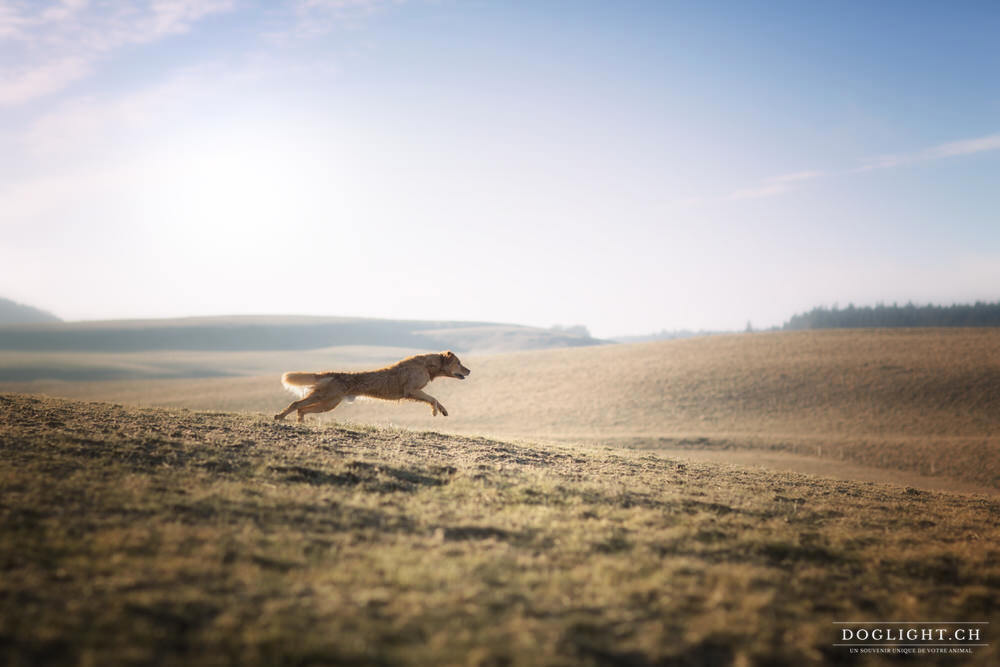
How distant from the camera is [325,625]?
404cm

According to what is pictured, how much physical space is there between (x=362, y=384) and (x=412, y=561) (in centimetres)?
794

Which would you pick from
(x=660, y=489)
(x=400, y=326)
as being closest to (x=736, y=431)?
(x=660, y=489)

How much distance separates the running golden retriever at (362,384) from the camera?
1249 centimetres

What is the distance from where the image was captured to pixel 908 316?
4973 inches

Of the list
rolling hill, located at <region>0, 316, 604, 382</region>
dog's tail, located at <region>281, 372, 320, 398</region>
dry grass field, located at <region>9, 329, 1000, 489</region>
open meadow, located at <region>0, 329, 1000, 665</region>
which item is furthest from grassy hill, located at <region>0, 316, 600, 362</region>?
open meadow, located at <region>0, 329, 1000, 665</region>

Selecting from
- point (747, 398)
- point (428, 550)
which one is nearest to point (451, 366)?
point (428, 550)

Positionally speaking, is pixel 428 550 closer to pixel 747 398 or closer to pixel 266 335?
pixel 747 398

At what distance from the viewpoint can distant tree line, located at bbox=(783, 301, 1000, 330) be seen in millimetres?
109812

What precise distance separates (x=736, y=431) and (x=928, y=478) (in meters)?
10.5

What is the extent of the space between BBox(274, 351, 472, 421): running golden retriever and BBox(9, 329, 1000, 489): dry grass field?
1473cm

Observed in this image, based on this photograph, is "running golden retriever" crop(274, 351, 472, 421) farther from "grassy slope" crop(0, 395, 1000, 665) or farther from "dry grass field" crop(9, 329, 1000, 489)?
"dry grass field" crop(9, 329, 1000, 489)

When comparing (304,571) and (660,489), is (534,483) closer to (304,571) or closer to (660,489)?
(660,489)

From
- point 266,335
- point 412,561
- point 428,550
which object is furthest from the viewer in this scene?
point 266,335

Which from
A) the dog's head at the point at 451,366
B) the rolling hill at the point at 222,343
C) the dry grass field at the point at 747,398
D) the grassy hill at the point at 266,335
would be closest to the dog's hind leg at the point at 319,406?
the dog's head at the point at 451,366
